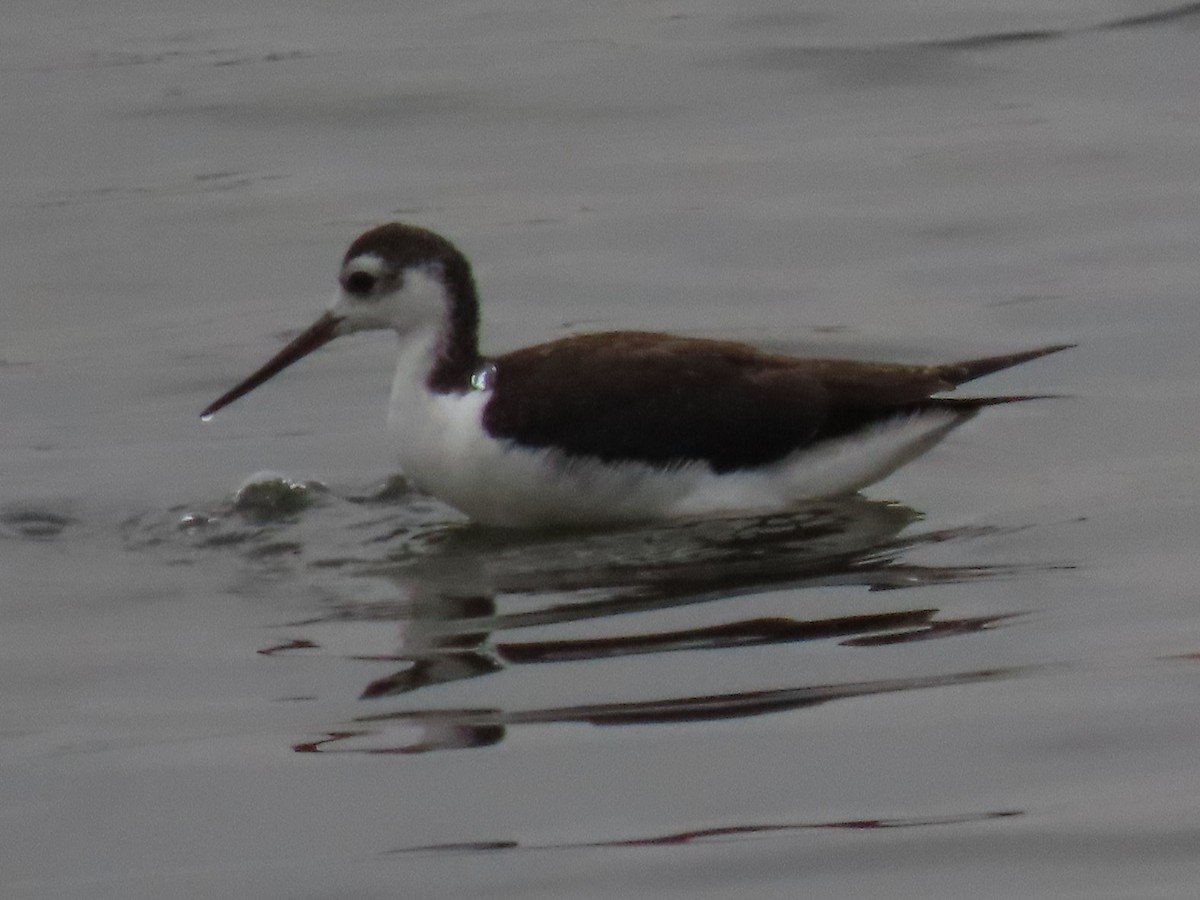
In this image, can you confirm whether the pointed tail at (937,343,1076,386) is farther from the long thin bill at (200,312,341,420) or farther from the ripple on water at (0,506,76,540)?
the ripple on water at (0,506,76,540)

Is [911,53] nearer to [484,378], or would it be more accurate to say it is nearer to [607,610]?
[484,378]

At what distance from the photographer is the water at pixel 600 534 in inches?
265

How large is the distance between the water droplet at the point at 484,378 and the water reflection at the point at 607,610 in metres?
0.53

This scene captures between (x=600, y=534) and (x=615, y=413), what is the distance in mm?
448

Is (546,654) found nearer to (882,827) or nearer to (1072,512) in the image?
(882,827)

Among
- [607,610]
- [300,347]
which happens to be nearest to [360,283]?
[300,347]

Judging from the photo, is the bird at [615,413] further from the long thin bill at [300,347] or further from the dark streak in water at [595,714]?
the dark streak in water at [595,714]

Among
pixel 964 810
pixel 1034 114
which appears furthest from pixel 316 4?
pixel 964 810

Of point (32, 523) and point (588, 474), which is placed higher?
point (588, 474)

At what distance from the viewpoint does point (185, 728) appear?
7.52m

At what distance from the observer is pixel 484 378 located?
386 inches

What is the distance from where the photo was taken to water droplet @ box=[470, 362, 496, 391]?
31.9 ft

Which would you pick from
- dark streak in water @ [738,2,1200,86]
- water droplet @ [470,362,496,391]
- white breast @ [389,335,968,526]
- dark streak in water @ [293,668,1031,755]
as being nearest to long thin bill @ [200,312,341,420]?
white breast @ [389,335,968,526]

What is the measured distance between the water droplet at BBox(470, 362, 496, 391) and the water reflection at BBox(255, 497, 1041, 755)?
527 millimetres
